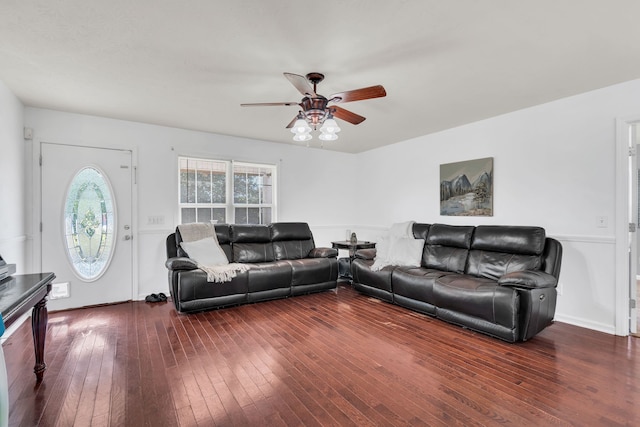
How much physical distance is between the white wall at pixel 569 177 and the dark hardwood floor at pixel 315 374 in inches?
18.6

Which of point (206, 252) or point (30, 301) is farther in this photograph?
point (206, 252)

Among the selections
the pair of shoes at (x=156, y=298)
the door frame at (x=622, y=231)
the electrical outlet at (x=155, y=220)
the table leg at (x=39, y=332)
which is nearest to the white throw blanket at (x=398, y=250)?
the door frame at (x=622, y=231)

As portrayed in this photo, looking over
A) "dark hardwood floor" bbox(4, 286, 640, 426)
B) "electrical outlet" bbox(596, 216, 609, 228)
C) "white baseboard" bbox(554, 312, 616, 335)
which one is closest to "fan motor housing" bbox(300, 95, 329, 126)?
"dark hardwood floor" bbox(4, 286, 640, 426)

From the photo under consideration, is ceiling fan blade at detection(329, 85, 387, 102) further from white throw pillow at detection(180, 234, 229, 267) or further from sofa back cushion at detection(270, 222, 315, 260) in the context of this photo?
sofa back cushion at detection(270, 222, 315, 260)

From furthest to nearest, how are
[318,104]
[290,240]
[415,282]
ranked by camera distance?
1. [290,240]
2. [415,282]
3. [318,104]

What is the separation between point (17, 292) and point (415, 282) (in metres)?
3.48

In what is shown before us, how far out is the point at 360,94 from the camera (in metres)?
2.55

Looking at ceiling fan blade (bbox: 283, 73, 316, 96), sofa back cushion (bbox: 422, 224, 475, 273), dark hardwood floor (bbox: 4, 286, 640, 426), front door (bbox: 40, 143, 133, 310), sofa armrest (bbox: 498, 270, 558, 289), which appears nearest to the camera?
dark hardwood floor (bbox: 4, 286, 640, 426)

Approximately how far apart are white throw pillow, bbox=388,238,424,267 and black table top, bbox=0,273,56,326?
3.63m

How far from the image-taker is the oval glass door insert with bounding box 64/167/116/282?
13.2 feet

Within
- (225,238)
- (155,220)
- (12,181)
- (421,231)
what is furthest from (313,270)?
(12,181)

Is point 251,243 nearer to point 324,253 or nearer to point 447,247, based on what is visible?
point 324,253

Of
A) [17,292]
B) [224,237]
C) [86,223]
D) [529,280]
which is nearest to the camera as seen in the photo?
[17,292]

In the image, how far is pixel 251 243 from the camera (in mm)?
4836
